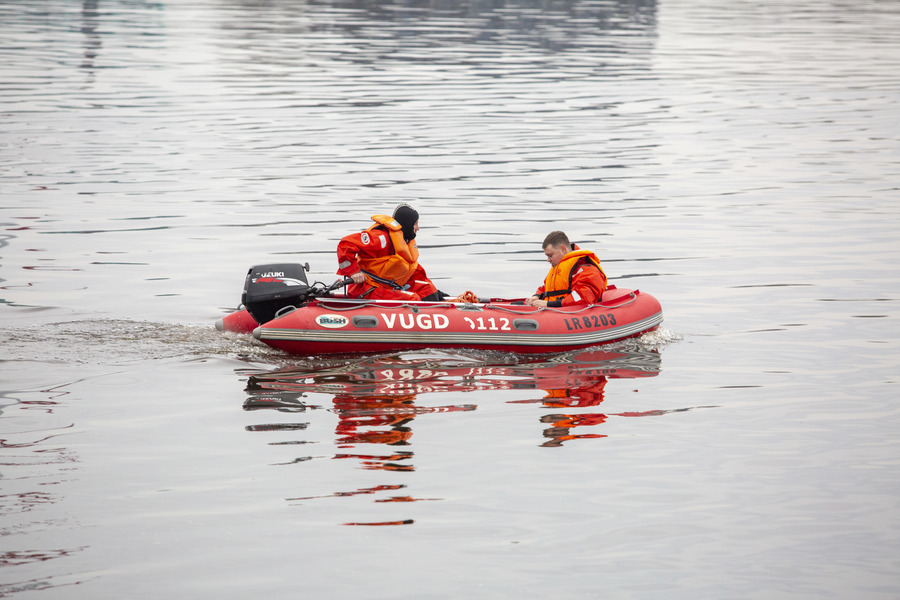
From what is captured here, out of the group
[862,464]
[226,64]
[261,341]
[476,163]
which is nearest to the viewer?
[862,464]

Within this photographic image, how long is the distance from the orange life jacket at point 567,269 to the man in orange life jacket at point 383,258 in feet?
3.56

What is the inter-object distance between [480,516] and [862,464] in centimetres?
269

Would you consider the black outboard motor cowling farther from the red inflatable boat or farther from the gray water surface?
the gray water surface

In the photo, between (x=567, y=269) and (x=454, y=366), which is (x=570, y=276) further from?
(x=454, y=366)

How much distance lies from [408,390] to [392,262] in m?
1.74

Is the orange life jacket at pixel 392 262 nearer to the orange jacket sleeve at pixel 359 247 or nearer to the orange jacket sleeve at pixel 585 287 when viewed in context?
the orange jacket sleeve at pixel 359 247

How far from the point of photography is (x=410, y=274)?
10.4 metres

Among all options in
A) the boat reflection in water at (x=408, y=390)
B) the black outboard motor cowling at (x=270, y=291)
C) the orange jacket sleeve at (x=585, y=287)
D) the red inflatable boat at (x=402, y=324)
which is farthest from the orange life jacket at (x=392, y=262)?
the orange jacket sleeve at (x=585, y=287)

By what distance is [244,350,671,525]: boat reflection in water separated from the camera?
7.54 meters

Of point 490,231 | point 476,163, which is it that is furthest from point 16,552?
point 476,163

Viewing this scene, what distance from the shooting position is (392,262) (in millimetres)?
10172

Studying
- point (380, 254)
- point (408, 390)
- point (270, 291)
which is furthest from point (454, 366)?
point (270, 291)

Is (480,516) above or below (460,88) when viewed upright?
below

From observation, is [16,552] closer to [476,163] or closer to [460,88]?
[476,163]
